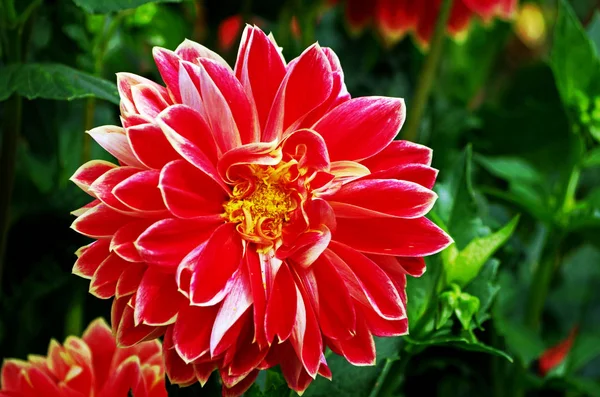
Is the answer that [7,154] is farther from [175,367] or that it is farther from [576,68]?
[576,68]

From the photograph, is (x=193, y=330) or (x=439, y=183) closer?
(x=193, y=330)

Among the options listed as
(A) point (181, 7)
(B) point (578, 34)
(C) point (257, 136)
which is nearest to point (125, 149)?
(C) point (257, 136)

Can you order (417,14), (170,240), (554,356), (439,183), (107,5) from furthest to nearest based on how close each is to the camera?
(417,14)
(554,356)
(439,183)
(107,5)
(170,240)

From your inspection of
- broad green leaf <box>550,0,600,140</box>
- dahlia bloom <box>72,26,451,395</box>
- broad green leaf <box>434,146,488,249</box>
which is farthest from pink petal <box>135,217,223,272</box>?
broad green leaf <box>550,0,600,140</box>

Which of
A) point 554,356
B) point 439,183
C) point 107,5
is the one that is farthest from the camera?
point 554,356

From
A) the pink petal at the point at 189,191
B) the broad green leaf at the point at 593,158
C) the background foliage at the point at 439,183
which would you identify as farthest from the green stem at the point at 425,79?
the pink petal at the point at 189,191

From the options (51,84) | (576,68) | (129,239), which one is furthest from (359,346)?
(576,68)

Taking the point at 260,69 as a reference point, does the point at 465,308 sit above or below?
below

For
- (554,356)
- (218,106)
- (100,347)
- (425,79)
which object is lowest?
(554,356)
